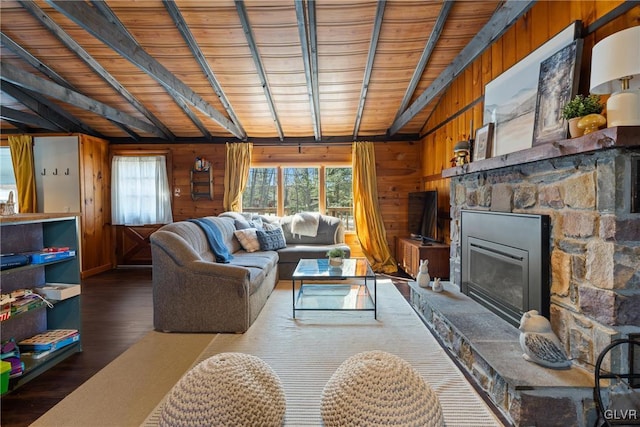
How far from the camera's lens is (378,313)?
3.20 m

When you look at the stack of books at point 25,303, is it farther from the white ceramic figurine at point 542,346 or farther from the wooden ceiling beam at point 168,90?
the white ceramic figurine at point 542,346

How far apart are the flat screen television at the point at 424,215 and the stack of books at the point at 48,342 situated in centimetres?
401

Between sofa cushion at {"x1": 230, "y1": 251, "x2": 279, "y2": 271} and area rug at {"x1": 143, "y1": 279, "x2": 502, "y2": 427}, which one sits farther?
sofa cushion at {"x1": 230, "y1": 251, "x2": 279, "y2": 271}

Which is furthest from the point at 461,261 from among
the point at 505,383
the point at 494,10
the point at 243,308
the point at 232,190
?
the point at 232,190

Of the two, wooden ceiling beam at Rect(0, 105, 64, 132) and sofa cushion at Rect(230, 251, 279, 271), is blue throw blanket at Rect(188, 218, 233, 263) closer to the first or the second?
sofa cushion at Rect(230, 251, 279, 271)

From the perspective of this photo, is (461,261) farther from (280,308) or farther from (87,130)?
(87,130)

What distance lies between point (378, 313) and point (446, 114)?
9.49 ft

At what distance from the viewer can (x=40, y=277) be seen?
240cm

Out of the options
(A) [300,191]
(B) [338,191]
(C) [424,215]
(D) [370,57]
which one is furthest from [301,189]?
(D) [370,57]

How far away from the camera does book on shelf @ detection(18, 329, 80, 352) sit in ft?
7.23

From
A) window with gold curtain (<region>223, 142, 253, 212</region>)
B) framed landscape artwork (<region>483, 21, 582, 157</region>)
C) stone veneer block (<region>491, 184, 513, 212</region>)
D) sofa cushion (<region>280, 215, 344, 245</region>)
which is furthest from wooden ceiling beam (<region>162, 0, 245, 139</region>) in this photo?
stone veneer block (<region>491, 184, 513, 212</region>)

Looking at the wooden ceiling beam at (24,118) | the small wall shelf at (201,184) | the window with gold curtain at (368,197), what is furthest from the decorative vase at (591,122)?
the wooden ceiling beam at (24,118)

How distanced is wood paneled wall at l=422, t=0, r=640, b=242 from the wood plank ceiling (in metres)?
0.20

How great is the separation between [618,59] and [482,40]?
63.3 inches
